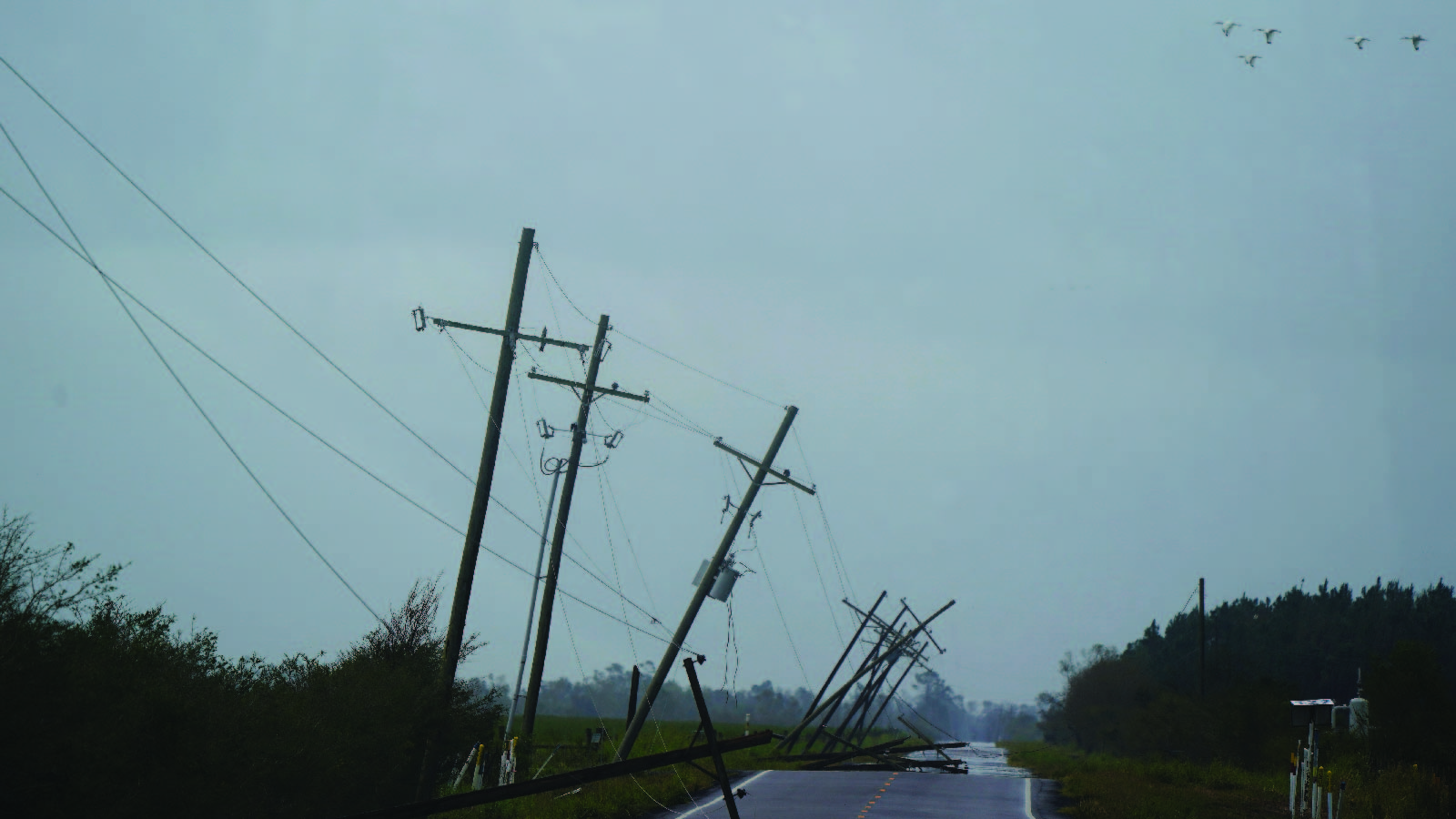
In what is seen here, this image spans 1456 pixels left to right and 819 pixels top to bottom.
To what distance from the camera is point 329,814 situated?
16.1m

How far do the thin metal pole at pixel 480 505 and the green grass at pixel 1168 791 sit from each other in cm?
1248

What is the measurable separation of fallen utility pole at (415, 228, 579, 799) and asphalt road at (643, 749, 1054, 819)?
14.7ft

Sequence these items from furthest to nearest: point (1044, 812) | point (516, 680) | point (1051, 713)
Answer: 1. point (1051, 713)
2. point (516, 680)
3. point (1044, 812)

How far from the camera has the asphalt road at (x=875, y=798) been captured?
2419 cm

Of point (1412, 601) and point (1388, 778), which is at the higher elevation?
point (1412, 601)

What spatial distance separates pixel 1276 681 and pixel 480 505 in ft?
168

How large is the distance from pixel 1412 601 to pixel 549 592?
259 feet

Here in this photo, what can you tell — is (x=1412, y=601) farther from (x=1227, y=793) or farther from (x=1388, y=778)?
(x=1388, y=778)

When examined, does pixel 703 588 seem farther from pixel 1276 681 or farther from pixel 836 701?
pixel 1276 681

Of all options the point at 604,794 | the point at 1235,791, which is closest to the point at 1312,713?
the point at 604,794

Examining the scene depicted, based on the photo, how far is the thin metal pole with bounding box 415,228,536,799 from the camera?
20328 millimetres

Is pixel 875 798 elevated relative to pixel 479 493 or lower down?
lower down

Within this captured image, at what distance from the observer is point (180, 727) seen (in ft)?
39.5

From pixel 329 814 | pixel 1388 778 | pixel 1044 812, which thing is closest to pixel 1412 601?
pixel 1388 778
